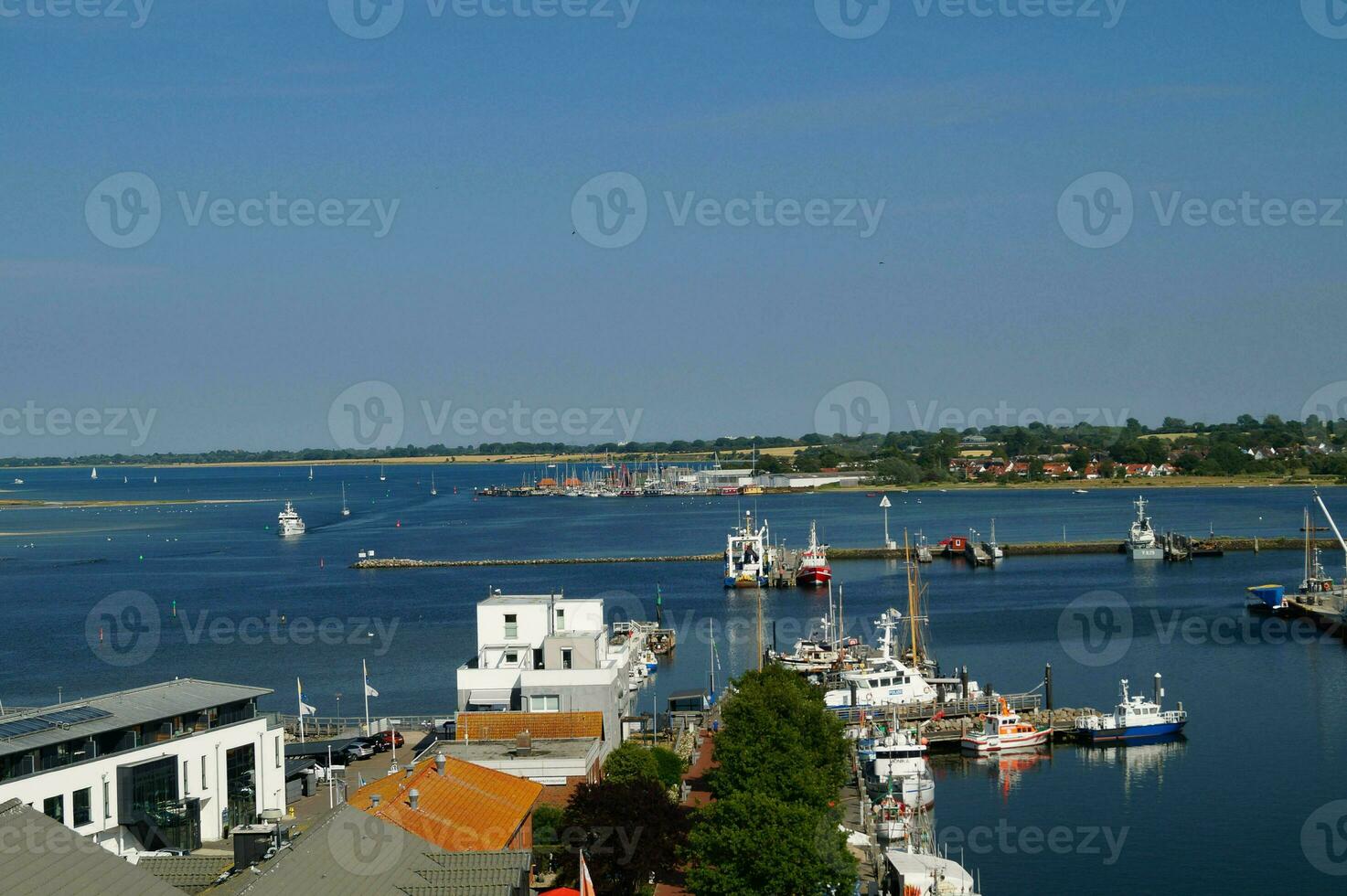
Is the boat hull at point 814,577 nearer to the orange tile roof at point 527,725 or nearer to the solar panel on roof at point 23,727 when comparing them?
the orange tile roof at point 527,725

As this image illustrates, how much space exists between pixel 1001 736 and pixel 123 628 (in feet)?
110

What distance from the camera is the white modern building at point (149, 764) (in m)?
16.3

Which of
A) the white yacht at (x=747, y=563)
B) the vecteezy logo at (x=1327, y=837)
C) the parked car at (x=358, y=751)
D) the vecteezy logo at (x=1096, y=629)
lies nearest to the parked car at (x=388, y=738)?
the parked car at (x=358, y=751)

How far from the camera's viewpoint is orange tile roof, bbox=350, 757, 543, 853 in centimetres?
1319

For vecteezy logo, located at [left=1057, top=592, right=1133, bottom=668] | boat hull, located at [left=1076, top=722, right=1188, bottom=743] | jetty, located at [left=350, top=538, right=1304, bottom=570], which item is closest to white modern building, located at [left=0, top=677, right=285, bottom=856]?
boat hull, located at [left=1076, top=722, right=1188, bottom=743]

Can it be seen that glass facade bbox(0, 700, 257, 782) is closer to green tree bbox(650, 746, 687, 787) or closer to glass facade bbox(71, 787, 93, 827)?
glass facade bbox(71, 787, 93, 827)

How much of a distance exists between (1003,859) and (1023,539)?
56.9 metres

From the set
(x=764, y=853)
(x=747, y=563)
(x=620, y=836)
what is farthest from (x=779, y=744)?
(x=747, y=563)

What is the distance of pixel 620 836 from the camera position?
Result: 1561 cm

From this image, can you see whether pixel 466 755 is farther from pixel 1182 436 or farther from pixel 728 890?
pixel 1182 436

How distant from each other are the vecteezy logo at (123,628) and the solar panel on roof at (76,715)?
25077mm

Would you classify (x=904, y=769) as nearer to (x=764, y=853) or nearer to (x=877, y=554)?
(x=764, y=853)

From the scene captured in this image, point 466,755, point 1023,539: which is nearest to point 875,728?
point 466,755

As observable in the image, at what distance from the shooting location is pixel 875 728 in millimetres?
28812
